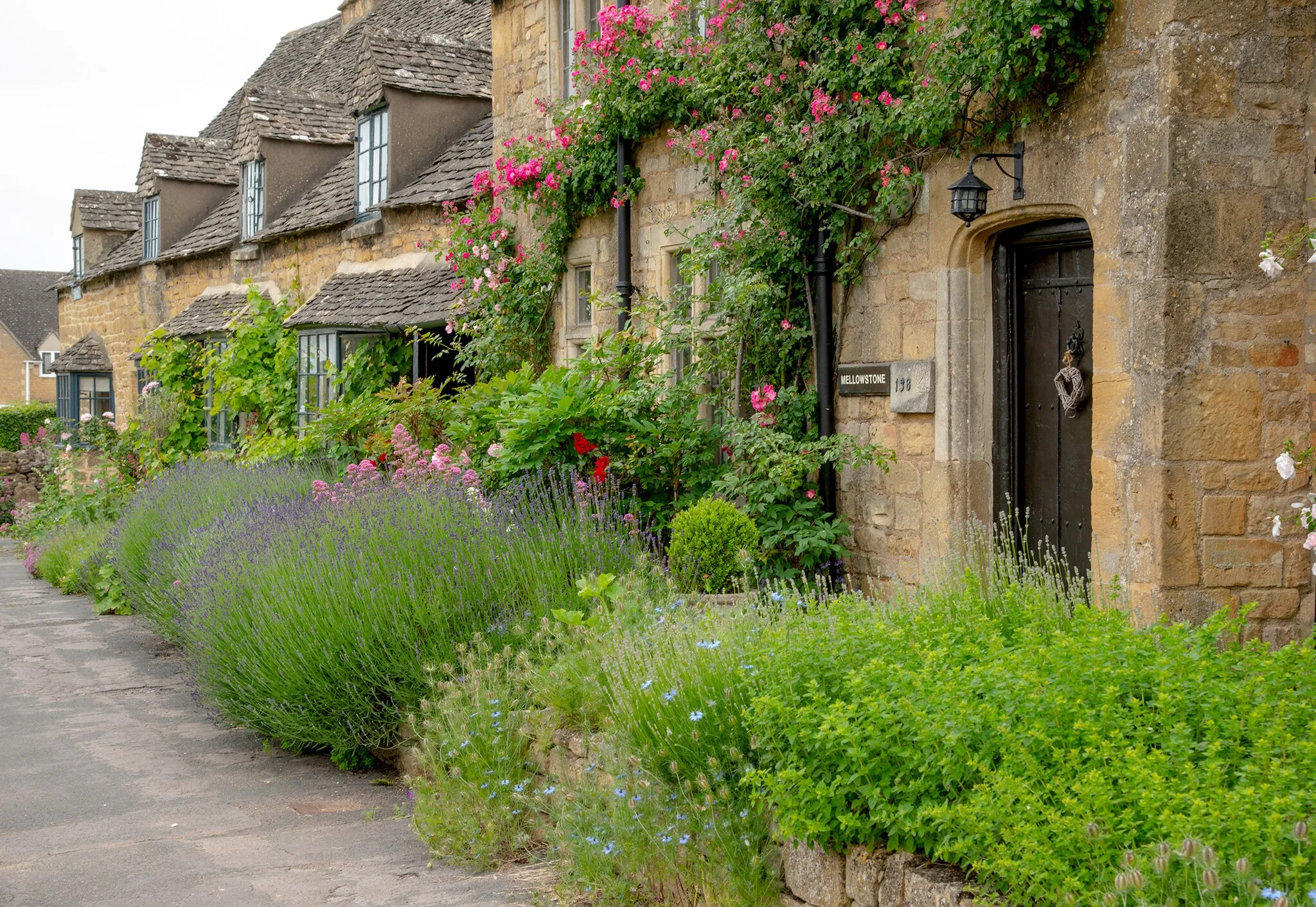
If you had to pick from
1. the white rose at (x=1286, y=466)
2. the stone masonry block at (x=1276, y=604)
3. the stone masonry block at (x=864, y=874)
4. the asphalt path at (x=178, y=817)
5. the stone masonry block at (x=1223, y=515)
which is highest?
the white rose at (x=1286, y=466)

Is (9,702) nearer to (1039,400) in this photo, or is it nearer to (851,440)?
(851,440)

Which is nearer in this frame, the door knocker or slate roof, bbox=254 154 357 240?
the door knocker

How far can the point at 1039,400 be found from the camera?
22.9 feet

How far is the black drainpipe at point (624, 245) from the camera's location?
10164mm

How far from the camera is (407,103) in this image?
14.7 m

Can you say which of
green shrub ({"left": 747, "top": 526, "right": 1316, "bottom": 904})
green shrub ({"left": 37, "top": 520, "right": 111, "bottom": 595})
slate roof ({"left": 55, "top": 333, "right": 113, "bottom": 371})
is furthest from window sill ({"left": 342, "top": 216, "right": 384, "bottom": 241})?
green shrub ({"left": 747, "top": 526, "right": 1316, "bottom": 904})

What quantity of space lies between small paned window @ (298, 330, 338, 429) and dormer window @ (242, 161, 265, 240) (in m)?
3.38

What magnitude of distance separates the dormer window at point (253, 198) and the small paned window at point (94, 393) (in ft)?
24.9

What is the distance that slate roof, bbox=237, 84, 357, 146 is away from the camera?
1798 centimetres

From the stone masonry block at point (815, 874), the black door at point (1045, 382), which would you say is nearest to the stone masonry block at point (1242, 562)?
the black door at point (1045, 382)

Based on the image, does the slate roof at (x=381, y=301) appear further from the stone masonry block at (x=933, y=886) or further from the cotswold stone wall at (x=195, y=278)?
the stone masonry block at (x=933, y=886)

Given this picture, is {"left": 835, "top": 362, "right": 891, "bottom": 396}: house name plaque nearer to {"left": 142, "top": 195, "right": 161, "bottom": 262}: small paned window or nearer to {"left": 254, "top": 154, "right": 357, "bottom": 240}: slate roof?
{"left": 254, "top": 154, "right": 357, "bottom": 240}: slate roof

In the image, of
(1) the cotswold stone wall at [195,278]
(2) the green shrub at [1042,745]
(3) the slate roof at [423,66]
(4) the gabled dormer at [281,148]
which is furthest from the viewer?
(4) the gabled dormer at [281,148]

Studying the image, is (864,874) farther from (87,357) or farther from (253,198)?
(87,357)
